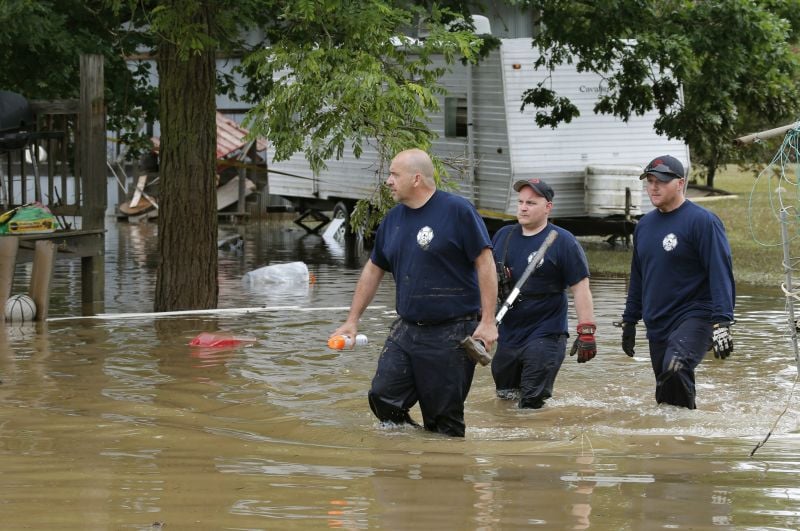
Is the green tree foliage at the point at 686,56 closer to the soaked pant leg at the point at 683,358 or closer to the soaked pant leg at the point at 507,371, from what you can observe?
the soaked pant leg at the point at 507,371

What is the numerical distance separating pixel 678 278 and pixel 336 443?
2.36 metres

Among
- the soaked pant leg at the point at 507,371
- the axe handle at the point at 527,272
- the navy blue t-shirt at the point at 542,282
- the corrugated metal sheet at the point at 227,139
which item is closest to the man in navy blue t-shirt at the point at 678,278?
the navy blue t-shirt at the point at 542,282

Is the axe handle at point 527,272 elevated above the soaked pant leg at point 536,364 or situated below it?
above

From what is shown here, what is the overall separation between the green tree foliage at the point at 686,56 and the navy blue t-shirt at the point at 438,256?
444 inches

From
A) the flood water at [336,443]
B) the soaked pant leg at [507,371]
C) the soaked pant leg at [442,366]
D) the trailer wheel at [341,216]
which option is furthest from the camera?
the trailer wheel at [341,216]

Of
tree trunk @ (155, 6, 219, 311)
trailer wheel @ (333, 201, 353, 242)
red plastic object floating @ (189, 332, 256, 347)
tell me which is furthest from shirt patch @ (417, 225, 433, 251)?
trailer wheel @ (333, 201, 353, 242)

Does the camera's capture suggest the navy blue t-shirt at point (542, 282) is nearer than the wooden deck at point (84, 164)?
Yes

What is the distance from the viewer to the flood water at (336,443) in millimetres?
5672

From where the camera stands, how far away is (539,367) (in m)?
8.81

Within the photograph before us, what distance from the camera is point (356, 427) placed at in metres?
8.21

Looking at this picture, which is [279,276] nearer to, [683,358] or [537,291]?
[537,291]

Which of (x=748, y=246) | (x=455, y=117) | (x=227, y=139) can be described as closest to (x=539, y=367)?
(x=455, y=117)

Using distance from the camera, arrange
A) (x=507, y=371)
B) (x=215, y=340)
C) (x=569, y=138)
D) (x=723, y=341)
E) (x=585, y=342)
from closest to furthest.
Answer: (x=723, y=341) → (x=585, y=342) → (x=507, y=371) → (x=215, y=340) → (x=569, y=138)

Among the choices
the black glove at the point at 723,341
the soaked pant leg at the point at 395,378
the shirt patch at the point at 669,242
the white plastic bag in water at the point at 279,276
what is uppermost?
the shirt patch at the point at 669,242
